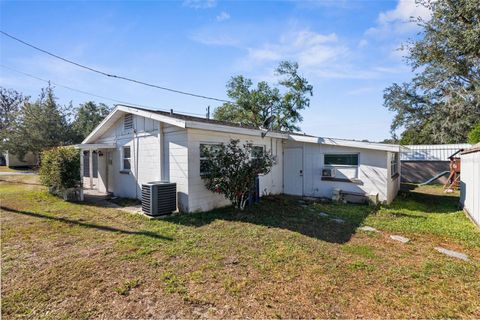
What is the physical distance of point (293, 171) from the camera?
10.8 meters

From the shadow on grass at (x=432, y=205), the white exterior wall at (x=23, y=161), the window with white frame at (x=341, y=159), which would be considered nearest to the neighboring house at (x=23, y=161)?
the white exterior wall at (x=23, y=161)

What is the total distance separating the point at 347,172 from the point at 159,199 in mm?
6991

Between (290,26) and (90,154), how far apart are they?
1077 centimetres

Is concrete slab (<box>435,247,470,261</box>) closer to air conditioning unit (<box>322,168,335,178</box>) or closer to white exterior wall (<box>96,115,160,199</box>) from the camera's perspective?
air conditioning unit (<box>322,168,335,178</box>)

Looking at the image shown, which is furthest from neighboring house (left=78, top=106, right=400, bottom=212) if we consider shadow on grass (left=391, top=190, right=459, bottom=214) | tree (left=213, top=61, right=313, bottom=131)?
tree (left=213, top=61, right=313, bottom=131)

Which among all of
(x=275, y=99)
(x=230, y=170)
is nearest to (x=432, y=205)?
Answer: (x=230, y=170)

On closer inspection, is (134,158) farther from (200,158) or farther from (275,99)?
(275,99)

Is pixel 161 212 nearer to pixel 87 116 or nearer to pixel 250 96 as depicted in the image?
pixel 250 96

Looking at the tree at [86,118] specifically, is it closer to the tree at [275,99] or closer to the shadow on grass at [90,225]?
the tree at [275,99]

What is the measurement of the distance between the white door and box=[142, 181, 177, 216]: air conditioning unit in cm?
561

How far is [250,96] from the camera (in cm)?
2431

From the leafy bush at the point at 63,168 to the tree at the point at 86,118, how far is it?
18502mm

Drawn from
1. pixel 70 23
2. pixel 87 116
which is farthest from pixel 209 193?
pixel 87 116

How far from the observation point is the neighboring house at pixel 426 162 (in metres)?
16.5
